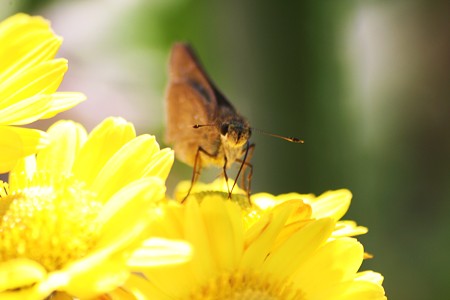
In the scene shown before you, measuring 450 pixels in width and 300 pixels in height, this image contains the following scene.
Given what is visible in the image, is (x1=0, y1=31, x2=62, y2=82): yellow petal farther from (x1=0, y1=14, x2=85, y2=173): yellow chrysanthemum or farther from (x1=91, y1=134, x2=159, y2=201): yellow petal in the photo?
(x1=91, y1=134, x2=159, y2=201): yellow petal

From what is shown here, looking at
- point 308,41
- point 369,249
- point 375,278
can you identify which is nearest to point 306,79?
point 308,41

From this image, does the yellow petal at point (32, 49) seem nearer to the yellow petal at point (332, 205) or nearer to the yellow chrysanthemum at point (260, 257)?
the yellow chrysanthemum at point (260, 257)

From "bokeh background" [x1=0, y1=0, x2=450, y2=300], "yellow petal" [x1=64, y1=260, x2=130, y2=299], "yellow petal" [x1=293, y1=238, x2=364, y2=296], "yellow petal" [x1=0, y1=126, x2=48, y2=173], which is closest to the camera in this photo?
"yellow petal" [x1=64, y1=260, x2=130, y2=299]

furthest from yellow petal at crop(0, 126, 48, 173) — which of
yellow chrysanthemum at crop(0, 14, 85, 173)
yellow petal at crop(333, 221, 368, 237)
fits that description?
yellow petal at crop(333, 221, 368, 237)

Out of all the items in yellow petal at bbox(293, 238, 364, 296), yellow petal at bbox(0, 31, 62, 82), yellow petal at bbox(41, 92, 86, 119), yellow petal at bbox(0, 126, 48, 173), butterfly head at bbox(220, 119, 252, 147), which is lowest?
yellow petal at bbox(0, 126, 48, 173)

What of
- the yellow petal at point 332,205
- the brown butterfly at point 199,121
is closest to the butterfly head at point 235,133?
the brown butterfly at point 199,121
